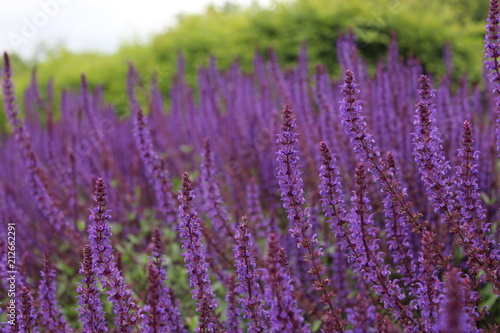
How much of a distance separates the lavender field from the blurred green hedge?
371 centimetres

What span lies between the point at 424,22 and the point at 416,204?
27.4 ft

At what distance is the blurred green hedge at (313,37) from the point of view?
36.8 ft

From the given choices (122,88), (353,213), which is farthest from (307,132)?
(122,88)

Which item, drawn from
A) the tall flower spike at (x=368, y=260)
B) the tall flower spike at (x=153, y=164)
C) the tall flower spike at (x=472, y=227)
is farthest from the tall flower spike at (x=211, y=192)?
the tall flower spike at (x=472, y=227)

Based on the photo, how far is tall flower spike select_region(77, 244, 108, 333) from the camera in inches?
89.3

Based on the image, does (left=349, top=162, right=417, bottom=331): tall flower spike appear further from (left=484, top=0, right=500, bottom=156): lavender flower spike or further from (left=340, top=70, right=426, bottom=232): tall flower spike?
(left=484, top=0, right=500, bottom=156): lavender flower spike

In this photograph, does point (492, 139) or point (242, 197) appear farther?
point (242, 197)

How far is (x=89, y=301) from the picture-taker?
2.35m

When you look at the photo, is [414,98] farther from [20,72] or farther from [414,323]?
[20,72]

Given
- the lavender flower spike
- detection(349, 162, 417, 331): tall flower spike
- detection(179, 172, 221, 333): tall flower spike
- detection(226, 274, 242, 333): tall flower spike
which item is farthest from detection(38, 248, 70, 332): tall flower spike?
the lavender flower spike

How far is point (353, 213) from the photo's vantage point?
2.37 meters

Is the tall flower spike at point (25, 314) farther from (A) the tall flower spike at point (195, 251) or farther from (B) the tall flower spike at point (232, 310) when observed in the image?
(B) the tall flower spike at point (232, 310)

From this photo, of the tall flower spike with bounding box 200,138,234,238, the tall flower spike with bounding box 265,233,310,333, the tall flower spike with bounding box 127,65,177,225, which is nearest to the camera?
the tall flower spike with bounding box 265,233,310,333

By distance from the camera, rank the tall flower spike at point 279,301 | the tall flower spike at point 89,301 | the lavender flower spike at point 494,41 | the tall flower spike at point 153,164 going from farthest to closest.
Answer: the tall flower spike at point 153,164 < the lavender flower spike at point 494,41 < the tall flower spike at point 89,301 < the tall flower spike at point 279,301
